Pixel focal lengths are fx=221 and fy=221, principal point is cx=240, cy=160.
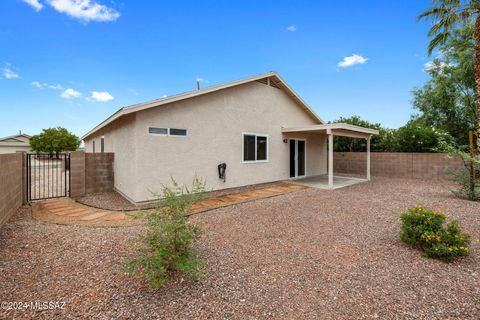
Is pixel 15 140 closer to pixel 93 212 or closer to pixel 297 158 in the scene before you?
pixel 93 212

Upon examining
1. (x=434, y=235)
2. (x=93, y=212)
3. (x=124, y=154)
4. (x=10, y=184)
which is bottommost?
(x=93, y=212)

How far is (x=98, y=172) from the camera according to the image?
28.3 ft

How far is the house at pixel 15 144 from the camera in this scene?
35156 mm

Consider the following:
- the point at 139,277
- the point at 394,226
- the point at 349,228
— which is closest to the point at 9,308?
the point at 139,277

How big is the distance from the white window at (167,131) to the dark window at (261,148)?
3822 millimetres

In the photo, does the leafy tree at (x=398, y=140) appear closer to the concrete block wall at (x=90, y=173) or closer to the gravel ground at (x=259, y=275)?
the gravel ground at (x=259, y=275)

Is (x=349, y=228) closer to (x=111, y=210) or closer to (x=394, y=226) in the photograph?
(x=394, y=226)

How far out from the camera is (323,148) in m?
14.1

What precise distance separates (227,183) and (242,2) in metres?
9.03

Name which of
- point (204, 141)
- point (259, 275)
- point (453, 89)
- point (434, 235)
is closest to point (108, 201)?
point (204, 141)

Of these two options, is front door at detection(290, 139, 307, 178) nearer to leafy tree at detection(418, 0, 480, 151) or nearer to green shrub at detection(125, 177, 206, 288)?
leafy tree at detection(418, 0, 480, 151)

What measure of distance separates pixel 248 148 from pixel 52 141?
39.3 m

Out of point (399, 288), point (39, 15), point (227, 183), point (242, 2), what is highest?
point (242, 2)

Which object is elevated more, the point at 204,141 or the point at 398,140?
the point at 398,140
